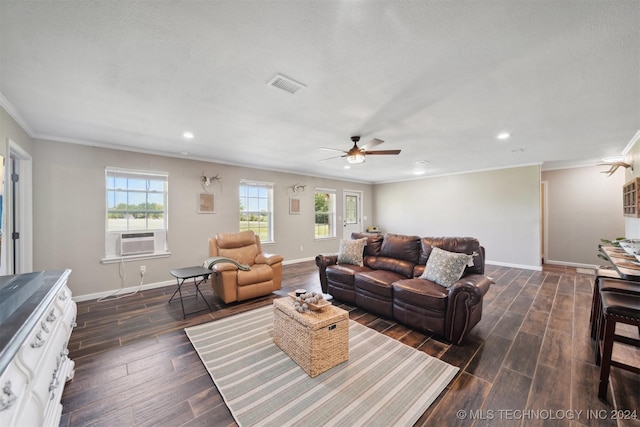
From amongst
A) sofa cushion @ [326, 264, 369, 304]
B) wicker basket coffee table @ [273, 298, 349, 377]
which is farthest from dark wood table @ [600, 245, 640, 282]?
sofa cushion @ [326, 264, 369, 304]

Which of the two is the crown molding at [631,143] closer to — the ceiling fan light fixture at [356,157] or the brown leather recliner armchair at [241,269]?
the ceiling fan light fixture at [356,157]

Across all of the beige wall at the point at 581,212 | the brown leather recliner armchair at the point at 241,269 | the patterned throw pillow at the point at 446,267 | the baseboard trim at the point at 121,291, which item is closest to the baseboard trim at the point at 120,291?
the baseboard trim at the point at 121,291

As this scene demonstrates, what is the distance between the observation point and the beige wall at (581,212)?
5.23 meters

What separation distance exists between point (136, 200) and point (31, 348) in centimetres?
364

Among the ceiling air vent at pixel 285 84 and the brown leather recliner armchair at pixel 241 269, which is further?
the brown leather recliner armchair at pixel 241 269

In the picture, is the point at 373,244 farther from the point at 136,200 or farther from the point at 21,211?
the point at 21,211

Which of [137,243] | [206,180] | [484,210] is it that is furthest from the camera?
[484,210]

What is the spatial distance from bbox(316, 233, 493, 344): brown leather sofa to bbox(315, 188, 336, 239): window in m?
3.09

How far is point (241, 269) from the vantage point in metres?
3.54

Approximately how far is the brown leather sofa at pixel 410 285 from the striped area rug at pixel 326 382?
41 centimetres

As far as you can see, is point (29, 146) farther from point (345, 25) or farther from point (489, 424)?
point (489, 424)

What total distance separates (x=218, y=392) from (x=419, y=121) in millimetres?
3339

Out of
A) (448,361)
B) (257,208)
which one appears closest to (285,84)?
(448,361)

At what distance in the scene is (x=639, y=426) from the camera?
A: 1489 millimetres
